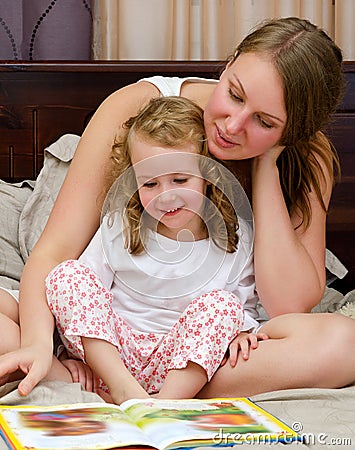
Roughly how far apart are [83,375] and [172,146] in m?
0.39

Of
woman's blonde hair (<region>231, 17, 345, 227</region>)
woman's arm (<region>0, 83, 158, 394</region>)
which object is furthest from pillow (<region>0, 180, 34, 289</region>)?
woman's blonde hair (<region>231, 17, 345, 227</region>)

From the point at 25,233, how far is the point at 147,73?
54 cm

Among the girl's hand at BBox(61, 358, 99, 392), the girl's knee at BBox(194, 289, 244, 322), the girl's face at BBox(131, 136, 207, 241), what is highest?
the girl's face at BBox(131, 136, 207, 241)

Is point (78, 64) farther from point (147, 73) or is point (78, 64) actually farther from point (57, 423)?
point (57, 423)

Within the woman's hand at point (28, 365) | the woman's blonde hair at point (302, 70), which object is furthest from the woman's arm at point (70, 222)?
the woman's blonde hair at point (302, 70)

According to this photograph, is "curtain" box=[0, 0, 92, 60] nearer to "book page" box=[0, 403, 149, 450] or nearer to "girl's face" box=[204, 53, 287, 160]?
"girl's face" box=[204, 53, 287, 160]

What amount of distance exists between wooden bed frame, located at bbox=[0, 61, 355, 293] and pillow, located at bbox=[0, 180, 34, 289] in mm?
163

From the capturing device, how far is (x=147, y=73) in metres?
2.06

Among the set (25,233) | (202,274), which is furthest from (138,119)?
(25,233)

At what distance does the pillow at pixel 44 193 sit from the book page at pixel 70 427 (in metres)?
0.77

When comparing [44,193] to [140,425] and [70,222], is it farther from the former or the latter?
[140,425]

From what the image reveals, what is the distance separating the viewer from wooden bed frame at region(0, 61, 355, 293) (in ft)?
6.75

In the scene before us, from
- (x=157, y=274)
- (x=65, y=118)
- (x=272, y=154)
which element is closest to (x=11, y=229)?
(x=65, y=118)

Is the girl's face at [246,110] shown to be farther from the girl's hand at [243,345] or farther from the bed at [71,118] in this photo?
the bed at [71,118]
